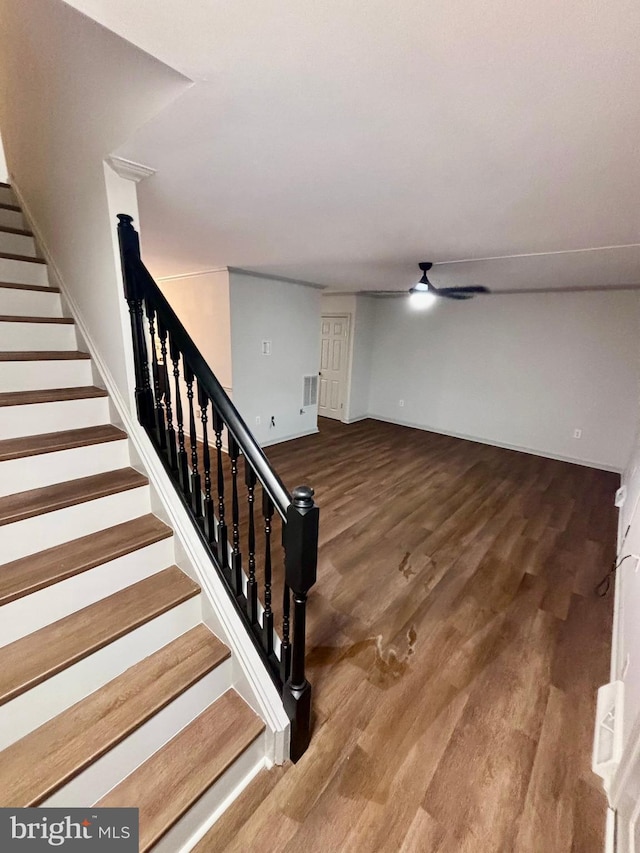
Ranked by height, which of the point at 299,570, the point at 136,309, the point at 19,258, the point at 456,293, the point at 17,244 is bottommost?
the point at 299,570

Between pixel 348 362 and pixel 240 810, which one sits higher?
pixel 348 362

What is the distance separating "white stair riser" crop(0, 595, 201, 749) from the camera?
1.05m

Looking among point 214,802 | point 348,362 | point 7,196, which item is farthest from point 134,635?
point 348,362

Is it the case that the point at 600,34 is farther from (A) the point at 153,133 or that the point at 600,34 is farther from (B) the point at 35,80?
(B) the point at 35,80

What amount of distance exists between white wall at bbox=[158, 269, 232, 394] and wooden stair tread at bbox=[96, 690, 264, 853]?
134 inches

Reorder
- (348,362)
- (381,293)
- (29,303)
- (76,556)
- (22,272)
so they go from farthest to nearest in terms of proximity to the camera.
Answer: (348,362)
(381,293)
(22,272)
(29,303)
(76,556)

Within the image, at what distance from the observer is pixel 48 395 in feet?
5.55

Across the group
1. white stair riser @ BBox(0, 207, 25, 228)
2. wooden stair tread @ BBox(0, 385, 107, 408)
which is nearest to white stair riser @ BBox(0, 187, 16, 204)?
white stair riser @ BBox(0, 207, 25, 228)

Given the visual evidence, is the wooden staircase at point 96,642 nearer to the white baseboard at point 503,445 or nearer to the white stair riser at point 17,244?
the white stair riser at point 17,244

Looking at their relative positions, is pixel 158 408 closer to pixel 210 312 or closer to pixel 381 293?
pixel 210 312

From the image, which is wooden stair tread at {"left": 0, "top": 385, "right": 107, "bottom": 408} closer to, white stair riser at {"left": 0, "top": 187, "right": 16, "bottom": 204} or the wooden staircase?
the wooden staircase

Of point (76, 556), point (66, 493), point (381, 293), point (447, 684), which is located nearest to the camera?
point (76, 556)

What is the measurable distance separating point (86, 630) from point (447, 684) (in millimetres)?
1604

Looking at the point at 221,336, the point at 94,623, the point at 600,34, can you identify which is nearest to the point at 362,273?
the point at 221,336
